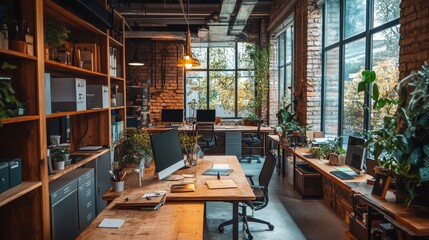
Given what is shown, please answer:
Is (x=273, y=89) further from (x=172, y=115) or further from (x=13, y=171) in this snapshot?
(x=13, y=171)

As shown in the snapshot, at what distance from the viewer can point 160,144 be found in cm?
297

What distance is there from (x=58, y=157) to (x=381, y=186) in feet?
9.04

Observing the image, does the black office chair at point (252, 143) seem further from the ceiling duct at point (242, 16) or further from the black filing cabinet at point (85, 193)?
the black filing cabinet at point (85, 193)

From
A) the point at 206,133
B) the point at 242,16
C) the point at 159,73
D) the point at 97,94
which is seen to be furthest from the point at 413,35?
the point at 159,73

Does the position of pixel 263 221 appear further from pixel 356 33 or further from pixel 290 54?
pixel 290 54

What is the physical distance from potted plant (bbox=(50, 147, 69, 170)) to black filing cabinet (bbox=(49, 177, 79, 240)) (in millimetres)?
156

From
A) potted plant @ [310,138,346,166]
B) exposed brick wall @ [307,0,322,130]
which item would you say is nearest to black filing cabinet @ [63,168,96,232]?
potted plant @ [310,138,346,166]

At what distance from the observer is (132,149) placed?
122 inches

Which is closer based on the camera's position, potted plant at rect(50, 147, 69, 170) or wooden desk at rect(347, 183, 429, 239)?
wooden desk at rect(347, 183, 429, 239)

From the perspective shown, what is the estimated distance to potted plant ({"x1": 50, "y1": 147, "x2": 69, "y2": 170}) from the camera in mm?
3262

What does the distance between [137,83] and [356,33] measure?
599 cm

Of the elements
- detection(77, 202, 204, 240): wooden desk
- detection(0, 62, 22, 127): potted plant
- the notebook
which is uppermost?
detection(0, 62, 22, 127): potted plant

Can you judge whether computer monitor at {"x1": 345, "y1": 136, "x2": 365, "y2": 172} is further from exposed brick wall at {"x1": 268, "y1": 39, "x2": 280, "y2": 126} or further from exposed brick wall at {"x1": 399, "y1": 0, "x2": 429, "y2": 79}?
exposed brick wall at {"x1": 268, "y1": 39, "x2": 280, "y2": 126}

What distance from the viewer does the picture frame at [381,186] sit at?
2578 millimetres
